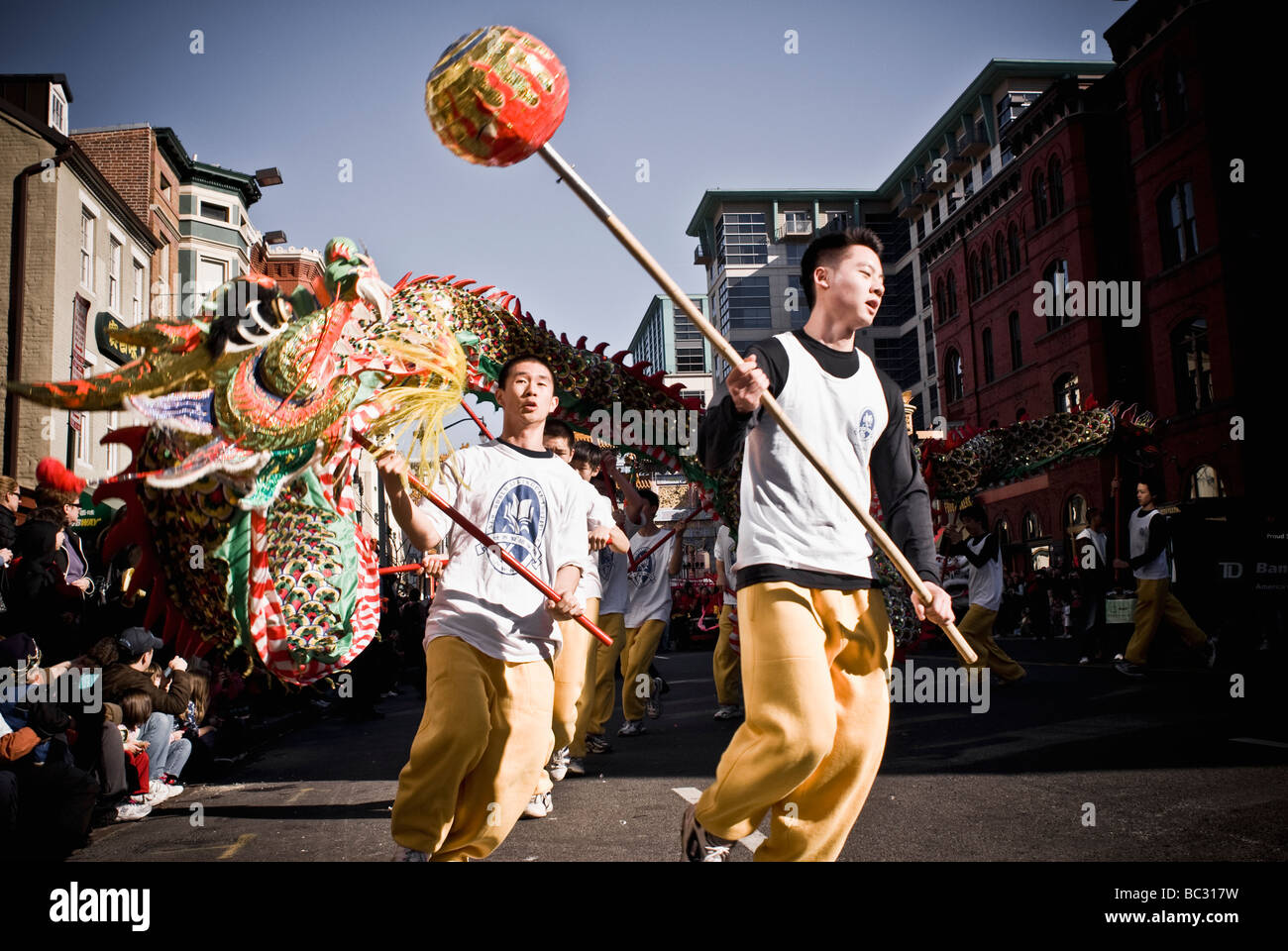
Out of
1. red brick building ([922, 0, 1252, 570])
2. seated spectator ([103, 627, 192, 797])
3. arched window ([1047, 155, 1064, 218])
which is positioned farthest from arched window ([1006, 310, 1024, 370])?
seated spectator ([103, 627, 192, 797])

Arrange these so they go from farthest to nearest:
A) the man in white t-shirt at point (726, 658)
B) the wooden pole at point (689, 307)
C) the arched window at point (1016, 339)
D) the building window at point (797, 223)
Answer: the building window at point (797, 223) < the arched window at point (1016, 339) < the man in white t-shirt at point (726, 658) < the wooden pole at point (689, 307)

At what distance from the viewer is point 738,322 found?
1828 inches

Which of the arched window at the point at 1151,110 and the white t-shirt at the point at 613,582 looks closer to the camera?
the white t-shirt at the point at 613,582

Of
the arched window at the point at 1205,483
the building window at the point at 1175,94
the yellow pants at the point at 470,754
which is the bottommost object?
the yellow pants at the point at 470,754

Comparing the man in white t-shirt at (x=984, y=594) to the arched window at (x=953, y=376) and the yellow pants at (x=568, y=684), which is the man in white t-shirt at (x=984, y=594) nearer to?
the yellow pants at (x=568, y=684)

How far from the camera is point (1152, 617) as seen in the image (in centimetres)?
1052

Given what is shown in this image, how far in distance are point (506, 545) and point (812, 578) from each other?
4.31 feet

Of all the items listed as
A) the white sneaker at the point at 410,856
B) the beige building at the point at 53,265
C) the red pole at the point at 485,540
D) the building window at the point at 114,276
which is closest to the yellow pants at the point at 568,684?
the red pole at the point at 485,540

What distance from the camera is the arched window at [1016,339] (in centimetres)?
3422

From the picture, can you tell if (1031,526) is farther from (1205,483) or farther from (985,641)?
(985,641)

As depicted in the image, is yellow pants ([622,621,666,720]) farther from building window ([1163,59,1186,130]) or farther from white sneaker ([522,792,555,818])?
building window ([1163,59,1186,130])

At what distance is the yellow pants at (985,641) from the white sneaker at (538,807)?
5.69 m

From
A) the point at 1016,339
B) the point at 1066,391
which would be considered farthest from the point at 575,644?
the point at 1016,339
